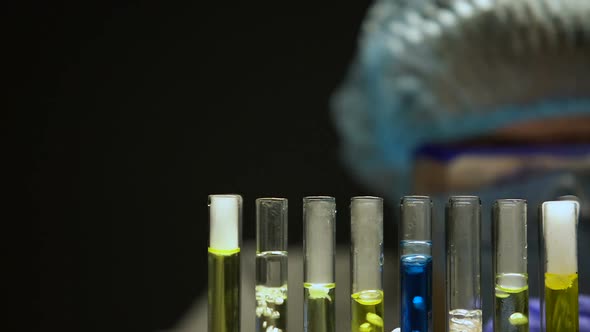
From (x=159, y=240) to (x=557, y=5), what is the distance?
112 cm

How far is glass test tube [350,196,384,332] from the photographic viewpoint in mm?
1025

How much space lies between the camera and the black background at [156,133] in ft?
6.12

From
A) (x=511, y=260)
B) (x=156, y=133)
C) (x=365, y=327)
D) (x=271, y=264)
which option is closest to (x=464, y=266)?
(x=511, y=260)

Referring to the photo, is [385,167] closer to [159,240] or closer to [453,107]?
[453,107]

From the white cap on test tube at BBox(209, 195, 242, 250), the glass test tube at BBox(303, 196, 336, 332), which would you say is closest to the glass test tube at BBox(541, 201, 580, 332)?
the glass test tube at BBox(303, 196, 336, 332)

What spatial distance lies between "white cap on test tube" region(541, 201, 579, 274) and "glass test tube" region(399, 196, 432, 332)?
0.53 ft

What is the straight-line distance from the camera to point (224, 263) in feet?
3.46

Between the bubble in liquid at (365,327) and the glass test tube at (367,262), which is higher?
the glass test tube at (367,262)

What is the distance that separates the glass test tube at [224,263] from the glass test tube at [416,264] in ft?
0.80

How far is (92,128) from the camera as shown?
1.90 metres

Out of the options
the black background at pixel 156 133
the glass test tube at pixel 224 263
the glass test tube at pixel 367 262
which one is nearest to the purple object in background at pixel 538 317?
the glass test tube at pixel 367 262

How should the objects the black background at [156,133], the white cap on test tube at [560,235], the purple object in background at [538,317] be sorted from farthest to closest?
the black background at [156,133], the purple object in background at [538,317], the white cap on test tube at [560,235]

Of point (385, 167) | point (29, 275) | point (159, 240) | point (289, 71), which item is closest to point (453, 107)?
point (385, 167)

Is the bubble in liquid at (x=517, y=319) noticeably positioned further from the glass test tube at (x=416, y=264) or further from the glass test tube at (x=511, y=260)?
the glass test tube at (x=416, y=264)
